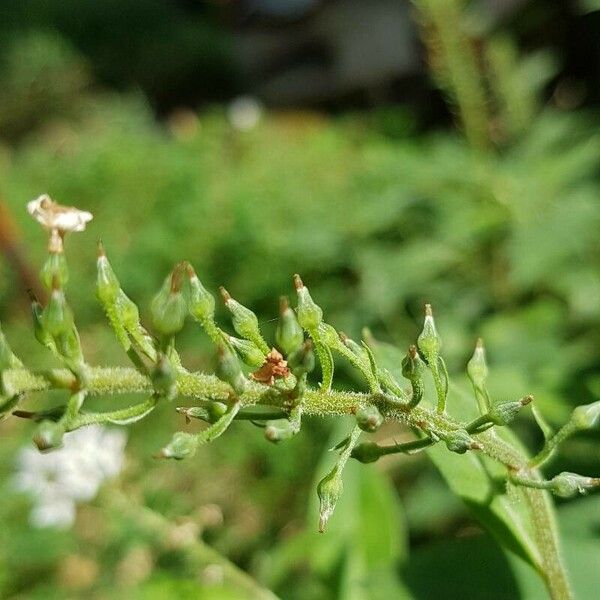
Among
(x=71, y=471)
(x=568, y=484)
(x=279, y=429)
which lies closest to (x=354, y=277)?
(x=71, y=471)

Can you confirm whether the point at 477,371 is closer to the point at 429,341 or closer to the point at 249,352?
the point at 429,341

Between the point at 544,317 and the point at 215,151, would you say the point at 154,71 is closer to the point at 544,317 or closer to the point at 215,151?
the point at 215,151

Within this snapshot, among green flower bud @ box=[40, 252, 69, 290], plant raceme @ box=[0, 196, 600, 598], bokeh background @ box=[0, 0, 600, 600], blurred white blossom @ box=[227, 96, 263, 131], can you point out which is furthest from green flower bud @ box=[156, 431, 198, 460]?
blurred white blossom @ box=[227, 96, 263, 131]

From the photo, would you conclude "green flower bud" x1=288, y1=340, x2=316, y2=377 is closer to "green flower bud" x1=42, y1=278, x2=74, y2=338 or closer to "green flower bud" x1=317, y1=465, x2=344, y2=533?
"green flower bud" x1=317, y1=465, x2=344, y2=533

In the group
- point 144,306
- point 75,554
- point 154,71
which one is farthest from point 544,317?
point 154,71

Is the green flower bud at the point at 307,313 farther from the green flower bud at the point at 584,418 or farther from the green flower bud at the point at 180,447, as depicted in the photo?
the green flower bud at the point at 584,418
